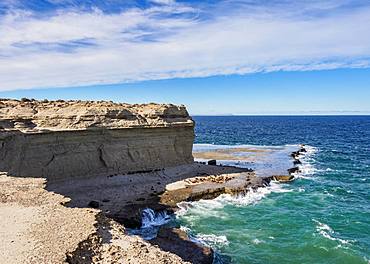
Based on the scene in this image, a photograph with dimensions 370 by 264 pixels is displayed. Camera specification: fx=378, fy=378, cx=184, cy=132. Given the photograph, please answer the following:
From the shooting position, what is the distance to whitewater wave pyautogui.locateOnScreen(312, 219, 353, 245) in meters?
24.9

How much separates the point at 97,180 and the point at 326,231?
20.5 meters

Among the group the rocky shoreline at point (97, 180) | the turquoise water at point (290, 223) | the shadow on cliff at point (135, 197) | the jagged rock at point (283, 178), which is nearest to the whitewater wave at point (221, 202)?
the turquoise water at point (290, 223)

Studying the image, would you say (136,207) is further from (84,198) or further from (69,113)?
(69,113)

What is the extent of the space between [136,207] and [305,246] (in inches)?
499

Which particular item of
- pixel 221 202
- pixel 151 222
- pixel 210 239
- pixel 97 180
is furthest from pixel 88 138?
pixel 210 239

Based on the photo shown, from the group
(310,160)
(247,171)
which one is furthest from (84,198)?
(310,160)

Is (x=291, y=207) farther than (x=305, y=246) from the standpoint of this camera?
Yes

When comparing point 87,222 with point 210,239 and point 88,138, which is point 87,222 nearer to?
point 210,239

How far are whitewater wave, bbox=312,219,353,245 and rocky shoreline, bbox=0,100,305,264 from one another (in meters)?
9.05

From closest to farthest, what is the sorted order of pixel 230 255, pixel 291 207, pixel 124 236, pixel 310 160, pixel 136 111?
pixel 124 236 < pixel 230 255 < pixel 291 207 < pixel 136 111 < pixel 310 160

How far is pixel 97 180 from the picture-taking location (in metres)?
35.6

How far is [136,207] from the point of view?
29281 mm

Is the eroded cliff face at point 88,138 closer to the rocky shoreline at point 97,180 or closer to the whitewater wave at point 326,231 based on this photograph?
the rocky shoreline at point 97,180

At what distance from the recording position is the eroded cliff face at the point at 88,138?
31.8 metres
